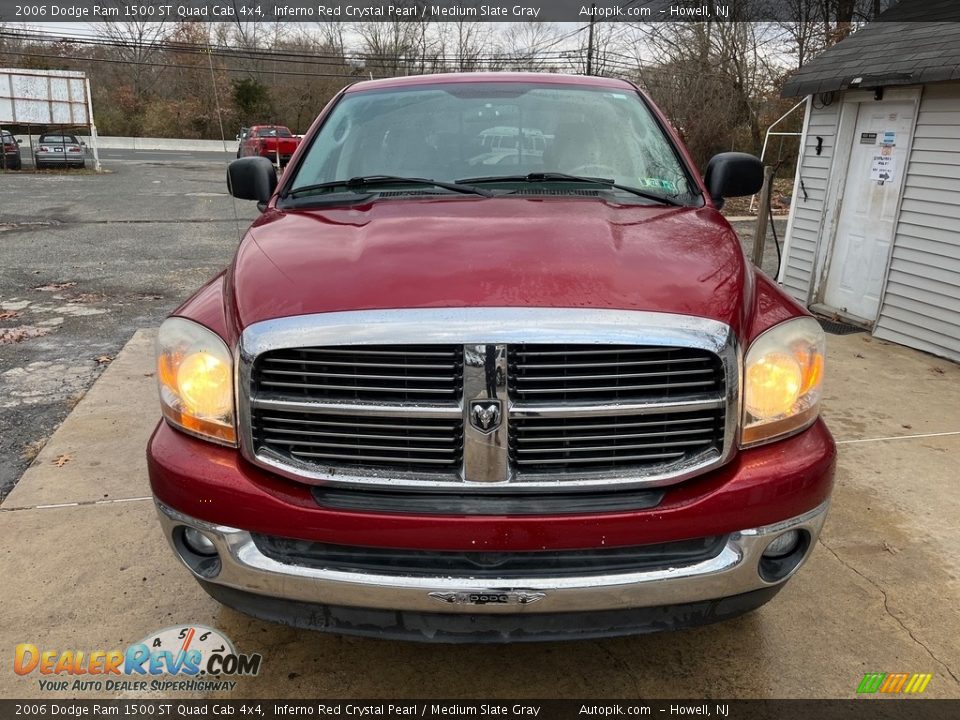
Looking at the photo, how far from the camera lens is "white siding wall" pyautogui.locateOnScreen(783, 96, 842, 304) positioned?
772 centimetres

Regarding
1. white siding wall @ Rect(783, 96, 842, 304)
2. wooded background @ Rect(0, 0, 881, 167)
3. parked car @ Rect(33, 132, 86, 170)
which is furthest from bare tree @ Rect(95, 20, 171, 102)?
white siding wall @ Rect(783, 96, 842, 304)

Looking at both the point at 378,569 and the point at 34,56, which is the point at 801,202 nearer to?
the point at 378,569

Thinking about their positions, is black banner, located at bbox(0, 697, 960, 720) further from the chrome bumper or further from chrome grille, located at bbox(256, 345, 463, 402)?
chrome grille, located at bbox(256, 345, 463, 402)

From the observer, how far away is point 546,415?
187 centimetres

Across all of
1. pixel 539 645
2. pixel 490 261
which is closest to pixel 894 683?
pixel 539 645

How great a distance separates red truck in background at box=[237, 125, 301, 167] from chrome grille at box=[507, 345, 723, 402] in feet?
86.1

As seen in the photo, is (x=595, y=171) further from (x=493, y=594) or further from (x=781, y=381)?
(x=493, y=594)

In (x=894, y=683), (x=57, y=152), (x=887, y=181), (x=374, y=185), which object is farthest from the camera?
(x=57, y=152)

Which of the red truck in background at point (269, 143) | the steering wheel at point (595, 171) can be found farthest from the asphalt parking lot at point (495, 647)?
the red truck in background at point (269, 143)

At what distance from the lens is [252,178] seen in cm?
342

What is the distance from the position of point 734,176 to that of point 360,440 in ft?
7.51

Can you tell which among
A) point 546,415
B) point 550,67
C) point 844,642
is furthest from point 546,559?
point 550,67

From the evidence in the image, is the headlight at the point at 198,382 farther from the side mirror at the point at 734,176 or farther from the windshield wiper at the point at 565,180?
the side mirror at the point at 734,176

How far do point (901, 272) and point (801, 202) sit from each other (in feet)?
6.14
